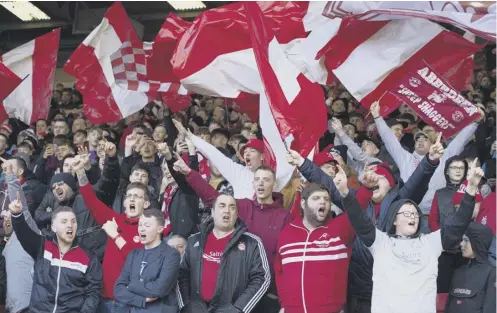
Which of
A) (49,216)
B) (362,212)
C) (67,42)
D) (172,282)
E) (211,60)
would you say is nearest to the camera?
(362,212)

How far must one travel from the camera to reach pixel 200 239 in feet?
25.3

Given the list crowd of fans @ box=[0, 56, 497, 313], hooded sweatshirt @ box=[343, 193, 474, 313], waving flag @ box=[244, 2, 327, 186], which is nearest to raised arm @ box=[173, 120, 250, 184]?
crowd of fans @ box=[0, 56, 497, 313]

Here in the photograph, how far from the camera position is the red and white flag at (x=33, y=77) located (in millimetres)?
12672

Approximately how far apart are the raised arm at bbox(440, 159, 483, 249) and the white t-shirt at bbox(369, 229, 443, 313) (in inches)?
2.6

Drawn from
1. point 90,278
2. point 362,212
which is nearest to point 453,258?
point 362,212

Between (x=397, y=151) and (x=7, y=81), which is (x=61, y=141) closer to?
(x=7, y=81)

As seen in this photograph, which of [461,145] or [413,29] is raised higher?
[413,29]

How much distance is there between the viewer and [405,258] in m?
6.98

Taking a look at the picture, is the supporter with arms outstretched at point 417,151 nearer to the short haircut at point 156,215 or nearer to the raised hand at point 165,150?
the raised hand at point 165,150

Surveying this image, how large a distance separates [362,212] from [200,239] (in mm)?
1435

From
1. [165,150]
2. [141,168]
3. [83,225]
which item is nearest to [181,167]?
[165,150]

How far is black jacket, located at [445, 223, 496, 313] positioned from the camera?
7.37 meters

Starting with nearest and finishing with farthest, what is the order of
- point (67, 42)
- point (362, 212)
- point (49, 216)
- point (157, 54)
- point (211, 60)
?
point (362, 212), point (49, 216), point (211, 60), point (157, 54), point (67, 42)

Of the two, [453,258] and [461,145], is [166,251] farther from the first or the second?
[461,145]
